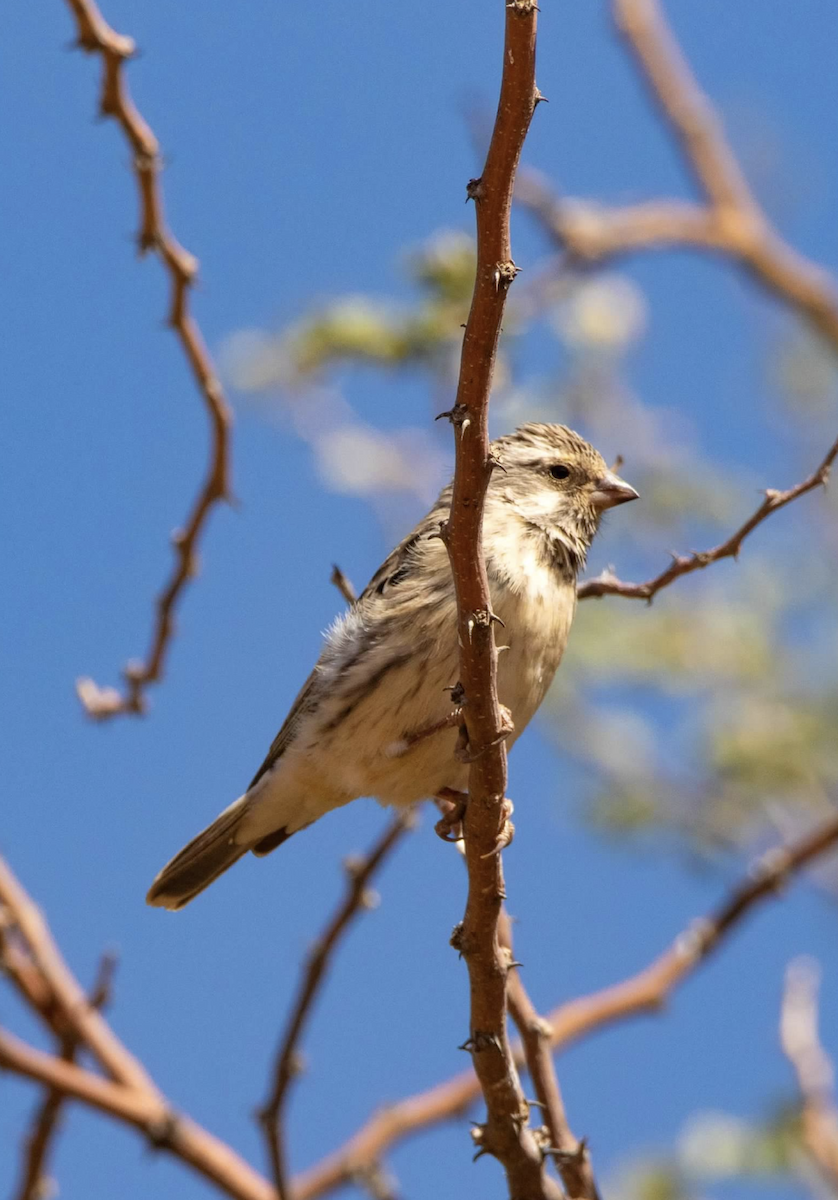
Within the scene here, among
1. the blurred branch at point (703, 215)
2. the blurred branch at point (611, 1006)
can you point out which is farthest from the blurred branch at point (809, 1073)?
the blurred branch at point (703, 215)

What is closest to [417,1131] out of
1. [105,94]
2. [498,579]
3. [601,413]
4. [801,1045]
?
[801,1045]

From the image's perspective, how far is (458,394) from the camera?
9.22 ft

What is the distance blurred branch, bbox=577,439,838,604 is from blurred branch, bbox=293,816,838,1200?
0.97m

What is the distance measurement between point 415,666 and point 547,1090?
1430mm

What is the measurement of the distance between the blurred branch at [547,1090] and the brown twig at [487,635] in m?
0.06

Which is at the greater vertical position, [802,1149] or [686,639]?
[686,639]

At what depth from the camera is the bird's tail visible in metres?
5.59

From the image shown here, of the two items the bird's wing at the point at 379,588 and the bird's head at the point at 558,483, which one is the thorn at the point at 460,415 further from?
the bird's head at the point at 558,483

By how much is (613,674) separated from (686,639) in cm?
65

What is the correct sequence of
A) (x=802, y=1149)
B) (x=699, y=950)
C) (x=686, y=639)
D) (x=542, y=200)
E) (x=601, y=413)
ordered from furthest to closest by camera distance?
(x=686, y=639) → (x=601, y=413) → (x=542, y=200) → (x=802, y=1149) → (x=699, y=950)

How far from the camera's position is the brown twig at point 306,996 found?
423 centimetres

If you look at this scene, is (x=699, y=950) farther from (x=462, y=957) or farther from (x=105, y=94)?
(x=105, y=94)

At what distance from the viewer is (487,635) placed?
3143 millimetres

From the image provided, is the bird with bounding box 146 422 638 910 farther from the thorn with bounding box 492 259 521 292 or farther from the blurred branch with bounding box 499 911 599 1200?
the thorn with bounding box 492 259 521 292
